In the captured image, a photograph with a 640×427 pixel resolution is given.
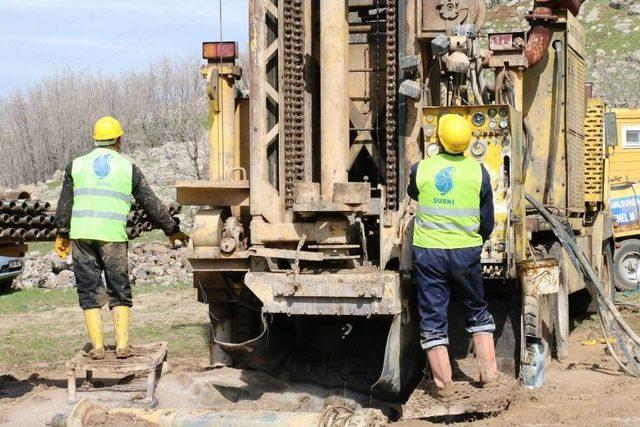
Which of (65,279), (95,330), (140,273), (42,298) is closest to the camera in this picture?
(95,330)

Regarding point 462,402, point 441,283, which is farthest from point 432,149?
point 462,402

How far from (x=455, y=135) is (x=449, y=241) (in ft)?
2.45

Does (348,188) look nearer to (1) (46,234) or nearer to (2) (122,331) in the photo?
(2) (122,331)

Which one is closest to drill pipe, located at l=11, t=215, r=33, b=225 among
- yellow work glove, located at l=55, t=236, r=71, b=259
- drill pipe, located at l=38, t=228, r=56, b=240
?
drill pipe, located at l=38, t=228, r=56, b=240

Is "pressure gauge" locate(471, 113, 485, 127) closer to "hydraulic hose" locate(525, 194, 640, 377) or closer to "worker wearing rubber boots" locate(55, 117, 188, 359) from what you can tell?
"hydraulic hose" locate(525, 194, 640, 377)

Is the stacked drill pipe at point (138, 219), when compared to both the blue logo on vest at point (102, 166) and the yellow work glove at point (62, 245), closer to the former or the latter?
the yellow work glove at point (62, 245)

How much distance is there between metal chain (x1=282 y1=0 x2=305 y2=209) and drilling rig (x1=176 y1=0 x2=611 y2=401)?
0.01 metres

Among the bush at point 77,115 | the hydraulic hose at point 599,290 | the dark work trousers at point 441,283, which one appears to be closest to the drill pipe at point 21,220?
the dark work trousers at point 441,283

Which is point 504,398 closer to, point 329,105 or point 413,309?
point 413,309

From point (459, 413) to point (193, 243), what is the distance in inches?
95.5

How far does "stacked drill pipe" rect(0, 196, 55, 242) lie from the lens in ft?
27.5

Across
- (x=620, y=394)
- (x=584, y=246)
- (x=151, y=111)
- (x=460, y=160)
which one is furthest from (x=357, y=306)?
(x=151, y=111)

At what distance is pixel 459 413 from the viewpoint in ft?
23.2

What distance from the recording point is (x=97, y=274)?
8039 millimetres
